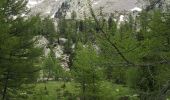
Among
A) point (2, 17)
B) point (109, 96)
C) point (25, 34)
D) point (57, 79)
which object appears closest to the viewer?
point (2, 17)

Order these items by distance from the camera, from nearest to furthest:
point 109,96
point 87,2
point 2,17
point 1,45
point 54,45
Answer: point 87,2 → point 1,45 → point 2,17 → point 109,96 → point 54,45

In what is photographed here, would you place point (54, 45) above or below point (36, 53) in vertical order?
below

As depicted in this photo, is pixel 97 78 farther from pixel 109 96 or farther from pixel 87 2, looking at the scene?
pixel 87 2

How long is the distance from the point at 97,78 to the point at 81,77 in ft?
4.60

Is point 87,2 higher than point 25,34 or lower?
higher

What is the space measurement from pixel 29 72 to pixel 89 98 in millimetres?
6114

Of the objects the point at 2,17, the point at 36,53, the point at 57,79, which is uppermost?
the point at 2,17

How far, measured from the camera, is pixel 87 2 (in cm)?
282

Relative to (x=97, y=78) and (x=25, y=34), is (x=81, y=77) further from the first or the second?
(x=25, y=34)

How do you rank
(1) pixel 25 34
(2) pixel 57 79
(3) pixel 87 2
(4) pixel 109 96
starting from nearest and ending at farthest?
1. (3) pixel 87 2
2. (1) pixel 25 34
3. (4) pixel 109 96
4. (2) pixel 57 79

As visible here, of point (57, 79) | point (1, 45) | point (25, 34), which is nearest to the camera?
point (1, 45)

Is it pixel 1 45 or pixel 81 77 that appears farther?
pixel 81 77

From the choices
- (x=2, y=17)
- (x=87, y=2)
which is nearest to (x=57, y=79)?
(x=2, y=17)

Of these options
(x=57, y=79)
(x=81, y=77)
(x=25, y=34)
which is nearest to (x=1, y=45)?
(x=25, y=34)
